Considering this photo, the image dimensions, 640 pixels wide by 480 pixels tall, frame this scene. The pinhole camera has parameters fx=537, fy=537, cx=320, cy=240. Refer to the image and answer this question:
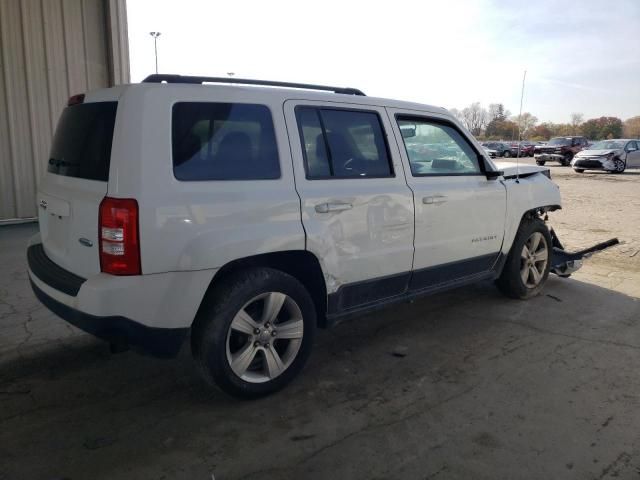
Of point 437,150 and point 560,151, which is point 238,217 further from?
point 560,151

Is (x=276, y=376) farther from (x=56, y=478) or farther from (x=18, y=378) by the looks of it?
(x=18, y=378)

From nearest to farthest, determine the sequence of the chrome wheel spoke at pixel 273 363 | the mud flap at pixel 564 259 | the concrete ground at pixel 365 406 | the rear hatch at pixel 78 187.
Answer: the concrete ground at pixel 365 406 → the rear hatch at pixel 78 187 → the chrome wheel spoke at pixel 273 363 → the mud flap at pixel 564 259

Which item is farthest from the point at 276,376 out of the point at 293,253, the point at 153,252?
the point at 153,252

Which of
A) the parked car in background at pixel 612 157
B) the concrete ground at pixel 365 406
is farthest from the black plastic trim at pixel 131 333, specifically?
the parked car in background at pixel 612 157

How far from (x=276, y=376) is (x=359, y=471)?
949 mm

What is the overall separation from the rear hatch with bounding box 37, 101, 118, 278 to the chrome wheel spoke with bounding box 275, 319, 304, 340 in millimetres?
1170

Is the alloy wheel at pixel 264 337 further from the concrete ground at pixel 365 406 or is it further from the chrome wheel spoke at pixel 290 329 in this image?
the concrete ground at pixel 365 406

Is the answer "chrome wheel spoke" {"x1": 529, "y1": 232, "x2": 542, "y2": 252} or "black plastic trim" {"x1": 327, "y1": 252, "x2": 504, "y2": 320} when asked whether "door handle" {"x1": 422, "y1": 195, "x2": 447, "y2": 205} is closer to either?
"black plastic trim" {"x1": 327, "y1": 252, "x2": 504, "y2": 320}

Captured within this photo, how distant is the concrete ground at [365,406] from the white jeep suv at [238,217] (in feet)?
1.33

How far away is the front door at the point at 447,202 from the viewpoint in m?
4.12

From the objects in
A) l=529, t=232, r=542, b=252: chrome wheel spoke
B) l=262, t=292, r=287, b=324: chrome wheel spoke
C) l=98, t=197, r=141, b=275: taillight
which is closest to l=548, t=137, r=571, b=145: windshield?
l=529, t=232, r=542, b=252: chrome wheel spoke

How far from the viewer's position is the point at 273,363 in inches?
135

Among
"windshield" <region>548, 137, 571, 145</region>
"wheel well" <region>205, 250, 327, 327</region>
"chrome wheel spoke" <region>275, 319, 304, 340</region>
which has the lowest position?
"chrome wheel spoke" <region>275, 319, 304, 340</region>

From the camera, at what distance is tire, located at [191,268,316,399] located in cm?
313
